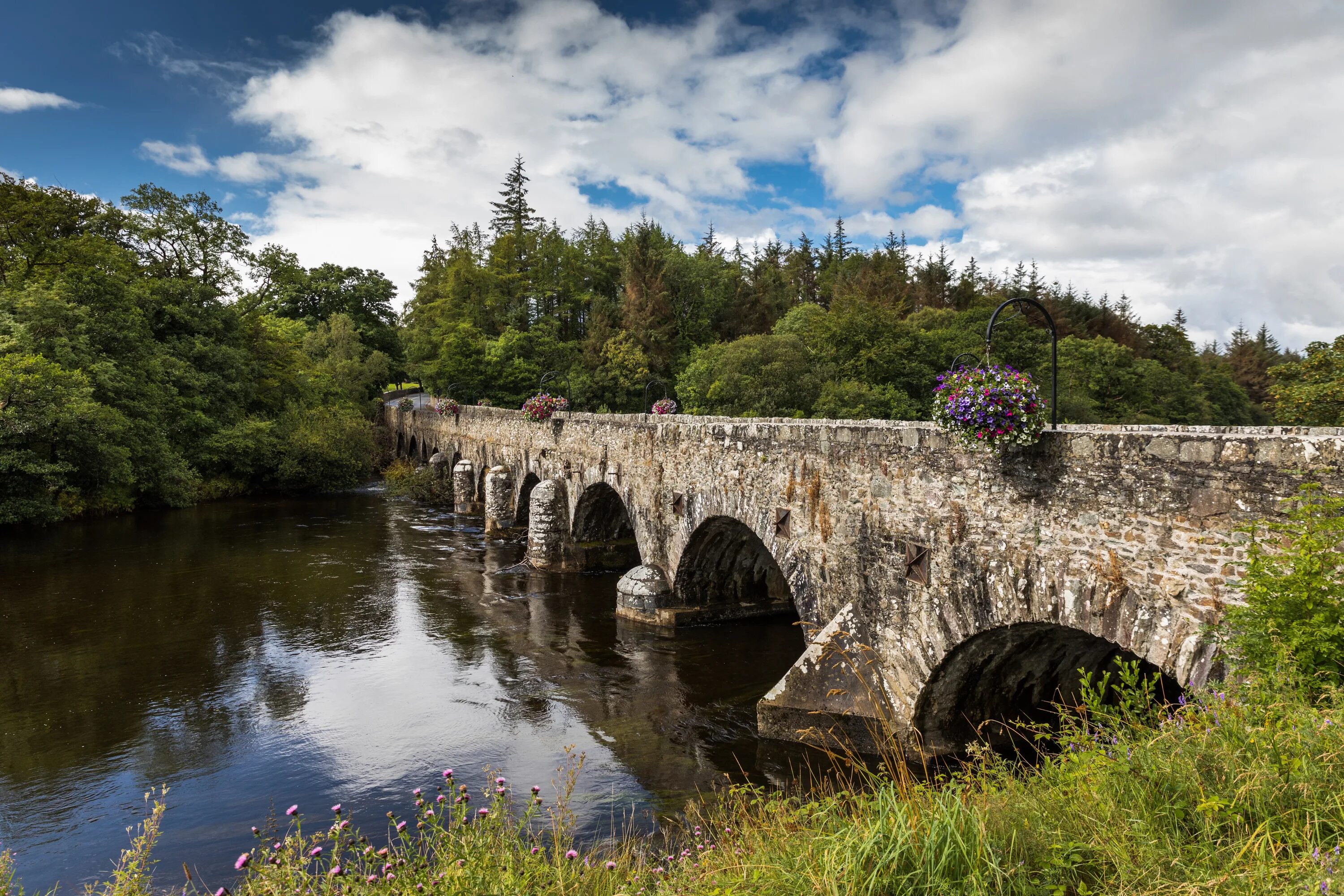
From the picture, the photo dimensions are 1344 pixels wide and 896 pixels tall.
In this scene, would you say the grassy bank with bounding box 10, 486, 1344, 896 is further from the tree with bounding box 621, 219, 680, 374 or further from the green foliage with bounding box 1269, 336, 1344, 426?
the tree with bounding box 621, 219, 680, 374

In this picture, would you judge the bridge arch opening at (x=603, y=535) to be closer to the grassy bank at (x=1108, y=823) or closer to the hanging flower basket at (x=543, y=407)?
the hanging flower basket at (x=543, y=407)

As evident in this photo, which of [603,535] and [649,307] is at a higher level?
[649,307]

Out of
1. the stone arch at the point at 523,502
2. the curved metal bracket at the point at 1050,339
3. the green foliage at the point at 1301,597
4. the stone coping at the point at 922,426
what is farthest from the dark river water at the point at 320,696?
the green foliage at the point at 1301,597

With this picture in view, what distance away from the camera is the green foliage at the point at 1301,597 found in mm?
4207

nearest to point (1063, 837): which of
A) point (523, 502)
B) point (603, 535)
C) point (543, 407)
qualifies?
point (603, 535)

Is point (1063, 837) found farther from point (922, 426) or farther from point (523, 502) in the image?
point (523, 502)

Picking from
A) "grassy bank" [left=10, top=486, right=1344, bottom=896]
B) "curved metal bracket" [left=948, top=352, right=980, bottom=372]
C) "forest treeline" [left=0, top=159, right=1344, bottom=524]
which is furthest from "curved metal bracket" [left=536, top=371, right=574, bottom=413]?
"grassy bank" [left=10, top=486, right=1344, bottom=896]

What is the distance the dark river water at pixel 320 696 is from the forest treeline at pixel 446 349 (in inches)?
262

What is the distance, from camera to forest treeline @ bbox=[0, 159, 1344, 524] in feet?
77.3

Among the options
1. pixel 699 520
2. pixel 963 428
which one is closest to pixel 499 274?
pixel 699 520

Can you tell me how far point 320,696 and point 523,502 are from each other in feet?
43.4

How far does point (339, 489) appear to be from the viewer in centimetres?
3619

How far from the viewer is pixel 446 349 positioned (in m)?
39.9

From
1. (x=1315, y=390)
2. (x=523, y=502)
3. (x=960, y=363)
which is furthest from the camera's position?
(x=523, y=502)
